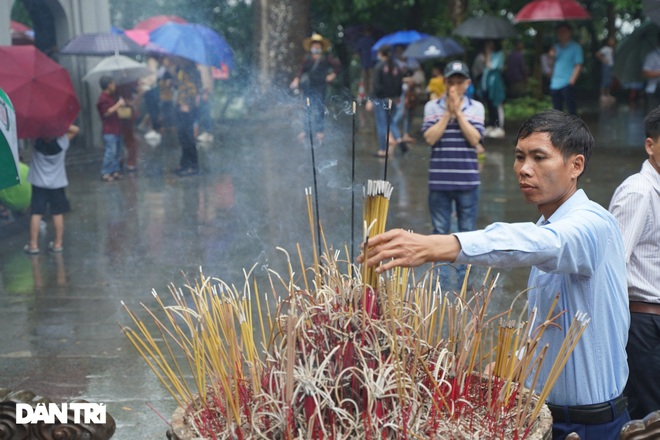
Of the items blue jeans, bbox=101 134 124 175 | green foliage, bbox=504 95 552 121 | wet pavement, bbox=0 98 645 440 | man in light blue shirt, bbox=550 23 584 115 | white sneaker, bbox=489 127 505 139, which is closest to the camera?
wet pavement, bbox=0 98 645 440

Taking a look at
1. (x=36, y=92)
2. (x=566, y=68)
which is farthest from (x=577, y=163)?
(x=566, y=68)

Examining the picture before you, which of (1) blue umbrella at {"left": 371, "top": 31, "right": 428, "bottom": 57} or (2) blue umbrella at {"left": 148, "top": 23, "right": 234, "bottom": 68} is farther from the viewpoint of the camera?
(1) blue umbrella at {"left": 371, "top": 31, "right": 428, "bottom": 57}

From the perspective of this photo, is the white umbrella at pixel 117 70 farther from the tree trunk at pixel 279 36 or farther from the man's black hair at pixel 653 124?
the man's black hair at pixel 653 124

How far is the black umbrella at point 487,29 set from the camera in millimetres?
15398

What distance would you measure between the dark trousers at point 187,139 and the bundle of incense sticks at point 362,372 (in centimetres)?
770

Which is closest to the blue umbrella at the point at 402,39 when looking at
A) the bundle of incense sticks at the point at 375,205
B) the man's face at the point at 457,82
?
the man's face at the point at 457,82

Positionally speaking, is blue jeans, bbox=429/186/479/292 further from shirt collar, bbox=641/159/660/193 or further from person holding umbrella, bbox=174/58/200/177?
person holding umbrella, bbox=174/58/200/177

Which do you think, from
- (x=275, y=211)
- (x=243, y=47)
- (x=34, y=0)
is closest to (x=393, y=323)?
(x=275, y=211)

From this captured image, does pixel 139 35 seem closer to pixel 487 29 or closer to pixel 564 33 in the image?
pixel 487 29

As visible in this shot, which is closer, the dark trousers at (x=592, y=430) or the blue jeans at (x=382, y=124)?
the dark trousers at (x=592, y=430)

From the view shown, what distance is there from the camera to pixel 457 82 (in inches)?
237

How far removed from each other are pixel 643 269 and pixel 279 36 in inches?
510

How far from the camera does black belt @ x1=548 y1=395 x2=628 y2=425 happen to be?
7.79ft

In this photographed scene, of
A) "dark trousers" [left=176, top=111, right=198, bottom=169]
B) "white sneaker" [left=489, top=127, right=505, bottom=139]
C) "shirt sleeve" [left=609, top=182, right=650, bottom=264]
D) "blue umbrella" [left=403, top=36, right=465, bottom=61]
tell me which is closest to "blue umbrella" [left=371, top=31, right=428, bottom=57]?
"blue umbrella" [left=403, top=36, right=465, bottom=61]
